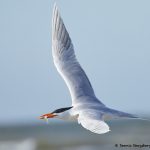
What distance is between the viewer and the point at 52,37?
43.3 feet

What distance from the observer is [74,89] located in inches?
496

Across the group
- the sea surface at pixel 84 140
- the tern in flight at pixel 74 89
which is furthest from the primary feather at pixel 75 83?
the sea surface at pixel 84 140

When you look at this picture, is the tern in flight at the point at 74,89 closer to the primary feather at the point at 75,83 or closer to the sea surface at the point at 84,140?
the primary feather at the point at 75,83

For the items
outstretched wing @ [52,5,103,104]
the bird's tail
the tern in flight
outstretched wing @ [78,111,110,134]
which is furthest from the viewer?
outstretched wing @ [52,5,103,104]

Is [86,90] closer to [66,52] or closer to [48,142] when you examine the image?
[66,52]

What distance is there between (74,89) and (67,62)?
1.93 feet

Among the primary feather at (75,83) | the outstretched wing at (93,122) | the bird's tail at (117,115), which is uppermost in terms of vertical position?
the primary feather at (75,83)

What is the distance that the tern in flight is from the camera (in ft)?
36.9

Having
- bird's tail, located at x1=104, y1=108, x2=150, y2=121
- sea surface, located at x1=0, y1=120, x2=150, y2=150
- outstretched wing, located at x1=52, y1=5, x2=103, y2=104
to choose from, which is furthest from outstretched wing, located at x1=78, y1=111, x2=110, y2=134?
sea surface, located at x1=0, y1=120, x2=150, y2=150

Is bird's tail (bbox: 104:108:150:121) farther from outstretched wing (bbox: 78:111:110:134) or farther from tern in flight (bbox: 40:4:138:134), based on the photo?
outstretched wing (bbox: 78:111:110:134)

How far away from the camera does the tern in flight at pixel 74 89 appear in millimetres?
11250

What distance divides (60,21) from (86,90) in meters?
1.16

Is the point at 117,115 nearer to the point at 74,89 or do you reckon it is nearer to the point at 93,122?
the point at 93,122

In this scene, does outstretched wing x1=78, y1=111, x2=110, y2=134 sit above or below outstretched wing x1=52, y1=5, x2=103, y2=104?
below
